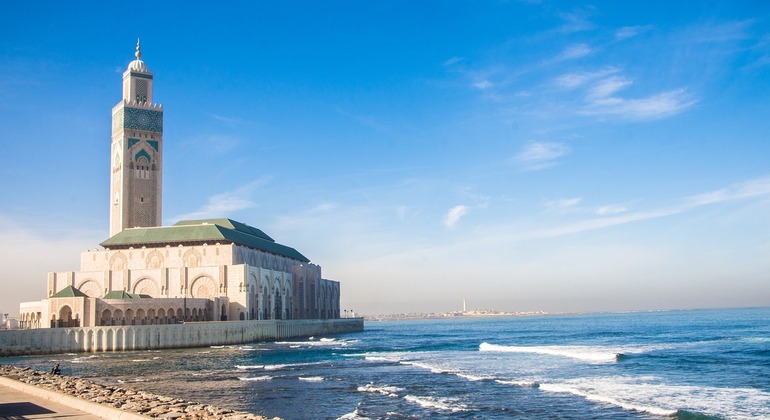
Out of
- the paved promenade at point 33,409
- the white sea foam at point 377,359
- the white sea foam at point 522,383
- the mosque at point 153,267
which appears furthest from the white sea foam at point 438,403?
the mosque at point 153,267

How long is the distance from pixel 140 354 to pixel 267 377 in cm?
2378

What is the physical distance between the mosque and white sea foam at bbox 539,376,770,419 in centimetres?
4612

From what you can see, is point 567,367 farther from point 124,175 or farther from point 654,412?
point 124,175

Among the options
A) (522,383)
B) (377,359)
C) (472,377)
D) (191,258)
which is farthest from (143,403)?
(191,258)

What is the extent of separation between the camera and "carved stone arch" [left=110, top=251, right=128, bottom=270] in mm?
88562

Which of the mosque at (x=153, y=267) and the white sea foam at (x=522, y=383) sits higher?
the mosque at (x=153, y=267)

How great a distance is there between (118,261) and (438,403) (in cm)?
7042

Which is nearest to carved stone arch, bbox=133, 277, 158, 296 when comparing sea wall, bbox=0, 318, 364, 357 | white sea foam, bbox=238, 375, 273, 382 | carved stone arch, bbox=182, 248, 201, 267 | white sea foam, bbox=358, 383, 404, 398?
carved stone arch, bbox=182, 248, 201, 267

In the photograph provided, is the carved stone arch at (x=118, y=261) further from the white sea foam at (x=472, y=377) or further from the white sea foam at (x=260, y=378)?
the white sea foam at (x=472, y=377)

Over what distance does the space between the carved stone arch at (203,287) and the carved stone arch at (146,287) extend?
Answer: 4.53m

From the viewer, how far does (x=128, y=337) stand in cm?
6138

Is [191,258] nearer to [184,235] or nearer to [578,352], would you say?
[184,235]

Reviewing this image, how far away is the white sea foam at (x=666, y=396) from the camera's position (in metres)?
25.4

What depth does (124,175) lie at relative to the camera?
9350cm
